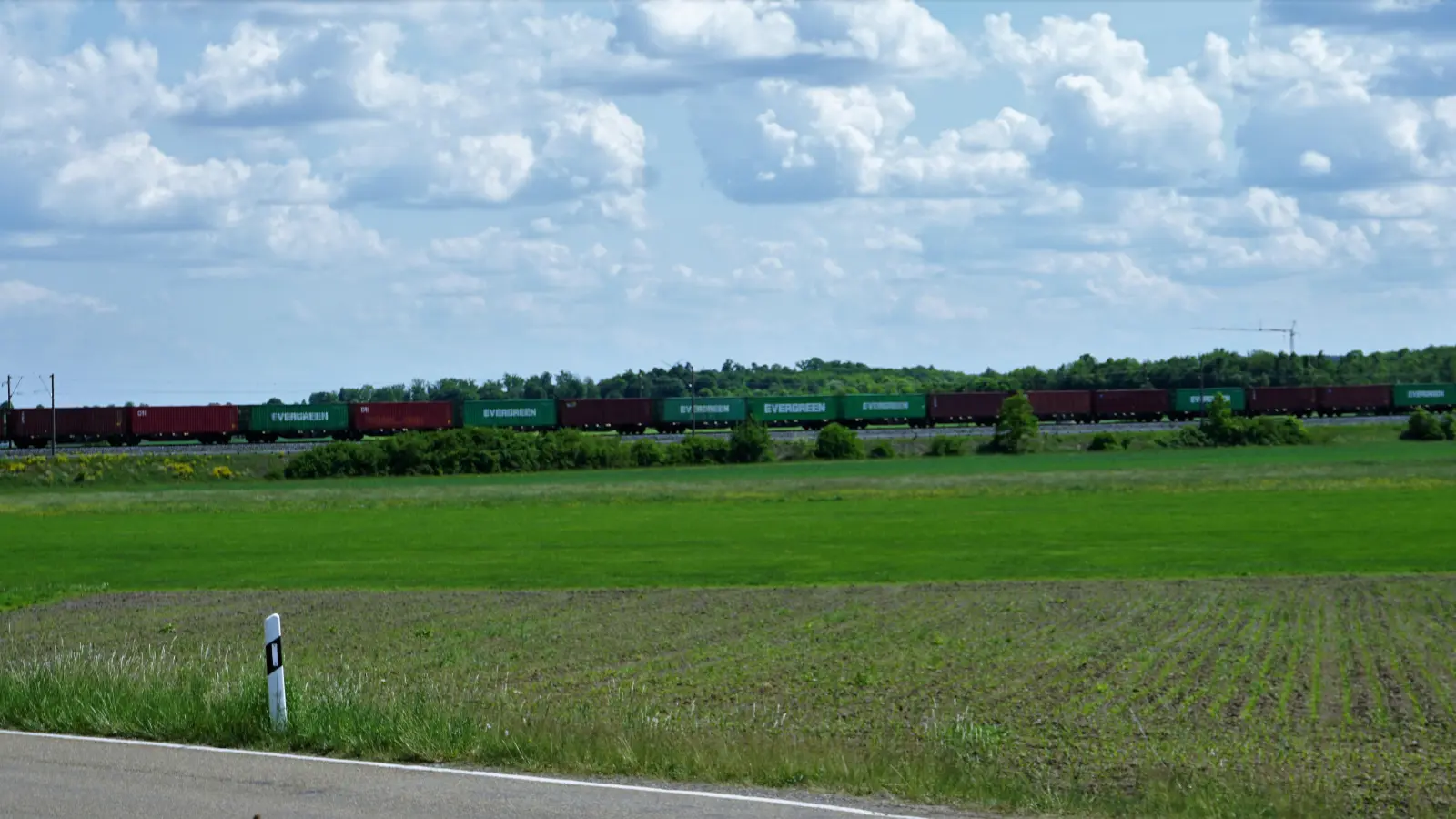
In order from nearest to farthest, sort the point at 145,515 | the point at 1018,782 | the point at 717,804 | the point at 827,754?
the point at 717,804 < the point at 1018,782 < the point at 827,754 < the point at 145,515

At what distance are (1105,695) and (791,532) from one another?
107 feet

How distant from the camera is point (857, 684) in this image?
20.1 m

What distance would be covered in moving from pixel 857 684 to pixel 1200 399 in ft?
415

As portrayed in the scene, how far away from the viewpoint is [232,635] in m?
26.3

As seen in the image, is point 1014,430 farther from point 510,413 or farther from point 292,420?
point 292,420

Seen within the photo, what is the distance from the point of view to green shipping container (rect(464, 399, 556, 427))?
401ft

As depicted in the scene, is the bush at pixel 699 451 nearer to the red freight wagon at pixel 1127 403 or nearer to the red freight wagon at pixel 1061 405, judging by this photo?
the red freight wagon at pixel 1061 405

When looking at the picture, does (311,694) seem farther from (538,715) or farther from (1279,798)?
(1279,798)

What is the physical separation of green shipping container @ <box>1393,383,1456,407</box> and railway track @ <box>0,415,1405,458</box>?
2.74m

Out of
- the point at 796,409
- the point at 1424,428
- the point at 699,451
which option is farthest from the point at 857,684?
the point at 1424,428

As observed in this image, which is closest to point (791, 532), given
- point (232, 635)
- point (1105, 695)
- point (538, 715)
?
point (232, 635)

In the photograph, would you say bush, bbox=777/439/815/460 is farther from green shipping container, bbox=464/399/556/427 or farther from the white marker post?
the white marker post

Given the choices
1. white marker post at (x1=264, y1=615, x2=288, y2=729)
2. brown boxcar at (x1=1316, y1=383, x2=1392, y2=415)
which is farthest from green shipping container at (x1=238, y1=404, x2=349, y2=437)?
white marker post at (x1=264, y1=615, x2=288, y2=729)

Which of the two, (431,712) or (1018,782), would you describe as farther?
(431,712)
